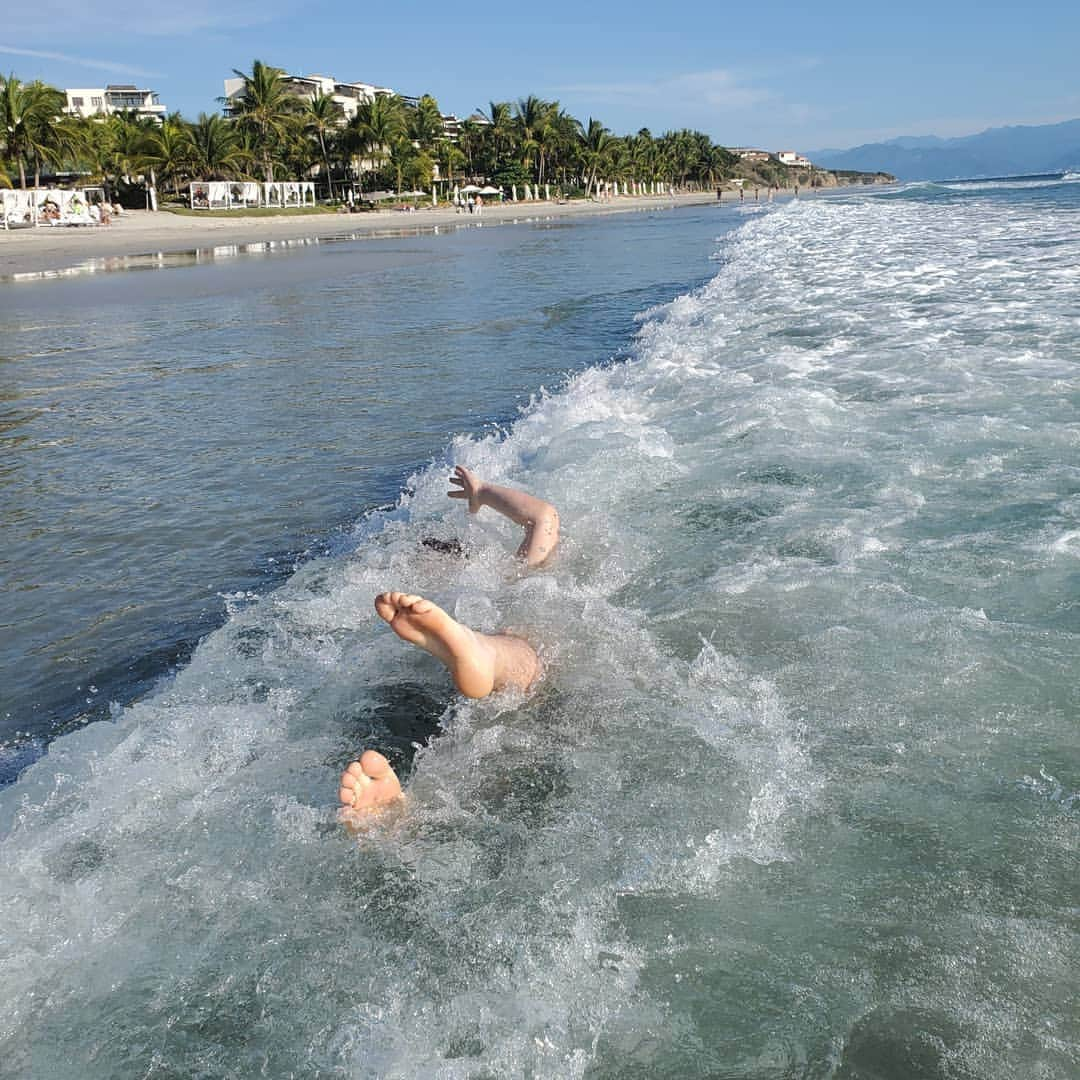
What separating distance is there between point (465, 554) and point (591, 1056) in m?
3.03

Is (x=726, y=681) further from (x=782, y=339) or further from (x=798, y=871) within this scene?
(x=782, y=339)

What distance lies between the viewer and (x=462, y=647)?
3160 millimetres

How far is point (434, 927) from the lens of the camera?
89.0 inches

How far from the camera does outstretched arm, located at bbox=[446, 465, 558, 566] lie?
4.46 m

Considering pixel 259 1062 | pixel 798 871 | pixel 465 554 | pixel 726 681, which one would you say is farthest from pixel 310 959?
pixel 465 554

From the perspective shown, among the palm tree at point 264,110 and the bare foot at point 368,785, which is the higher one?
the palm tree at point 264,110

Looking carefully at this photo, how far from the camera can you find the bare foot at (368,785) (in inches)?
104

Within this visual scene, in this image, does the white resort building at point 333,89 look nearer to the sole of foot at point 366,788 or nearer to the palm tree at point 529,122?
the palm tree at point 529,122

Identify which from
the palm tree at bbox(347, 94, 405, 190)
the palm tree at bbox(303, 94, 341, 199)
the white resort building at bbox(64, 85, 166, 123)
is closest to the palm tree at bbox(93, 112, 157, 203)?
the palm tree at bbox(303, 94, 341, 199)

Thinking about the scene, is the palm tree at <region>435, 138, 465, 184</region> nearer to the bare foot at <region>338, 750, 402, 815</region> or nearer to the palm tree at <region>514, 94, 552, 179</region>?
the palm tree at <region>514, 94, 552, 179</region>

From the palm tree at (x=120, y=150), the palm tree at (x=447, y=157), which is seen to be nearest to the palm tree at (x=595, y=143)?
the palm tree at (x=447, y=157)

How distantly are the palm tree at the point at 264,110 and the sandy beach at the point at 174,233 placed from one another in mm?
10065

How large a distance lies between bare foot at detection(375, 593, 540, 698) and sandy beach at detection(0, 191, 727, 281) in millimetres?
28762

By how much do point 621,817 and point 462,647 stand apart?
2.80 ft
